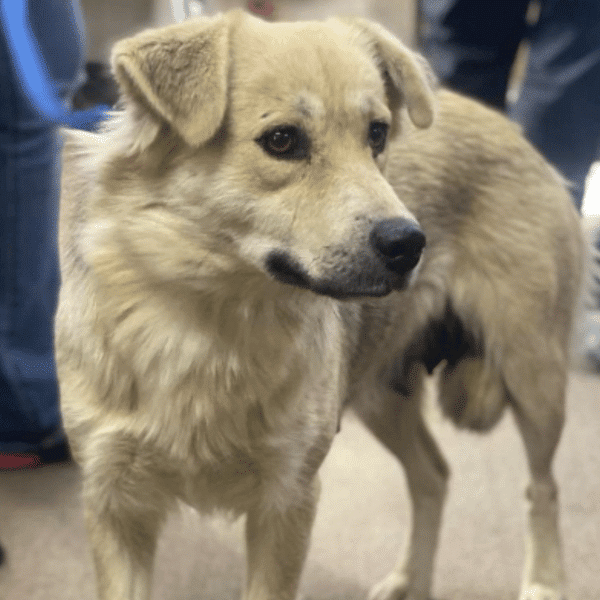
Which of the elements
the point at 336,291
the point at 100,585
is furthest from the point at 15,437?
the point at 336,291

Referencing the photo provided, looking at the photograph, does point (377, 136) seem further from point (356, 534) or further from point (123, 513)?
point (356, 534)

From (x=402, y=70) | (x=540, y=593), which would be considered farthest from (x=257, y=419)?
(x=540, y=593)

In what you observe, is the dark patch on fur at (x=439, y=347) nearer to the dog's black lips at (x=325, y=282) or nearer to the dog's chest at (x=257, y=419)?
the dog's chest at (x=257, y=419)

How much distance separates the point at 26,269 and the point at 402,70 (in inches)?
48.9

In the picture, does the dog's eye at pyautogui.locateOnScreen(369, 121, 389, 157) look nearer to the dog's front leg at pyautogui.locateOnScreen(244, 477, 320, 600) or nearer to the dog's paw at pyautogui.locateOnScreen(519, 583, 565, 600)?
the dog's front leg at pyautogui.locateOnScreen(244, 477, 320, 600)

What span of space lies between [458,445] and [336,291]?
163 centimetres

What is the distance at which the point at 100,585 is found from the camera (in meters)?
1.53

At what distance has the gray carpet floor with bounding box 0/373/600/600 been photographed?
6.84 ft

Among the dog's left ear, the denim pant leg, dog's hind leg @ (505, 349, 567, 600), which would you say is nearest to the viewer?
the dog's left ear

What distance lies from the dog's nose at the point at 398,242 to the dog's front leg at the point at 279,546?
0.49m

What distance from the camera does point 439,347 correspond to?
2.06 metres

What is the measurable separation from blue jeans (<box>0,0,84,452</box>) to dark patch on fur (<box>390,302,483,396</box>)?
0.98 m

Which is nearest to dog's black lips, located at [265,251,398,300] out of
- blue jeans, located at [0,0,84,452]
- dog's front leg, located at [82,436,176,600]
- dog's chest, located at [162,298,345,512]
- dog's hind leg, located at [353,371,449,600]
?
dog's chest, located at [162,298,345,512]

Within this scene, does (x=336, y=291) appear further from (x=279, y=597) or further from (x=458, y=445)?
(x=458, y=445)
